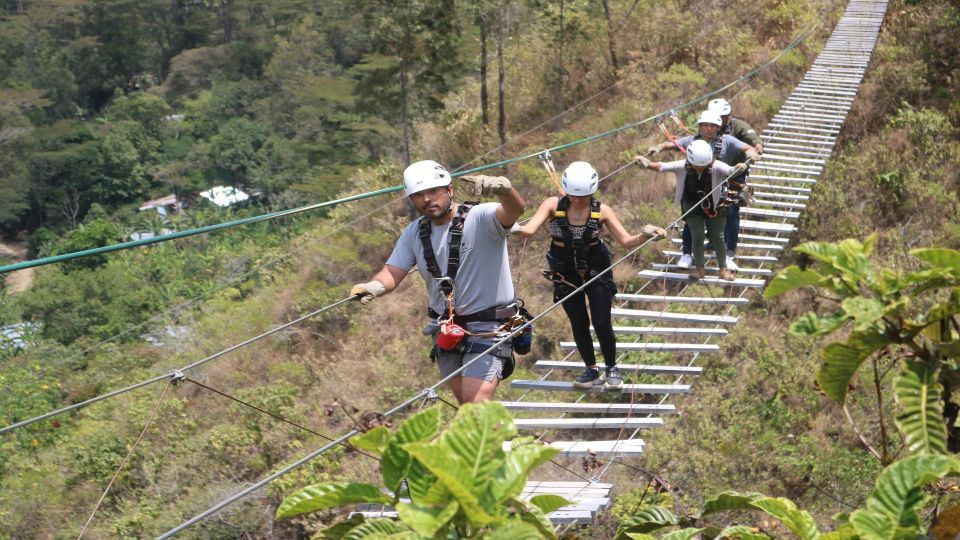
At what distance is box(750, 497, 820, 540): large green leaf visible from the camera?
182 cm

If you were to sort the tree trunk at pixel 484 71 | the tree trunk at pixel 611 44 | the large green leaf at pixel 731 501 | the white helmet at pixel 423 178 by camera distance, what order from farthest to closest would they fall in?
the tree trunk at pixel 611 44, the tree trunk at pixel 484 71, the white helmet at pixel 423 178, the large green leaf at pixel 731 501

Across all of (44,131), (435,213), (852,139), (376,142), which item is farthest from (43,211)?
(435,213)

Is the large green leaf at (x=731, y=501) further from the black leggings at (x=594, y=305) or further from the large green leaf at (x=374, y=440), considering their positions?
the black leggings at (x=594, y=305)

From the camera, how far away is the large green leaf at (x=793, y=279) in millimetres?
1954

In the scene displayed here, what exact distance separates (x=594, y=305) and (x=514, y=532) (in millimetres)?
3670

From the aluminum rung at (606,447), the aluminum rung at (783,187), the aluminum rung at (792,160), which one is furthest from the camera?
the aluminum rung at (792,160)

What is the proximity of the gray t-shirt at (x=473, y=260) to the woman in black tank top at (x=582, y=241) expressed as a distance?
0.60 metres

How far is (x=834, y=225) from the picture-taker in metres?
9.52

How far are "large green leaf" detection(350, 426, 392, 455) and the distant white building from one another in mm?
47539

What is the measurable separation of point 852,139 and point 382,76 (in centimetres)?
977

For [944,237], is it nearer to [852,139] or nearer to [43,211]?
[852,139]

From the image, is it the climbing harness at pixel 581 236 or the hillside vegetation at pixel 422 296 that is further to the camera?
the hillside vegetation at pixel 422 296

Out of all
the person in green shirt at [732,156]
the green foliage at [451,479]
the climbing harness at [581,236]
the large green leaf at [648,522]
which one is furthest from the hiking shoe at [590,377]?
the green foliage at [451,479]

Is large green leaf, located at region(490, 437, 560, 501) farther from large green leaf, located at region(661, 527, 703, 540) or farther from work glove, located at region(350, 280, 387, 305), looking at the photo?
work glove, located at region(350, 280, 387, 305)
